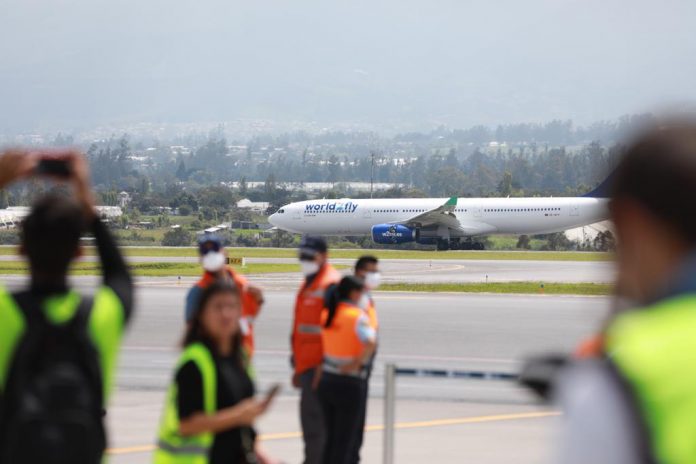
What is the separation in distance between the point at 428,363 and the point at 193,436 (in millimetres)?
11941

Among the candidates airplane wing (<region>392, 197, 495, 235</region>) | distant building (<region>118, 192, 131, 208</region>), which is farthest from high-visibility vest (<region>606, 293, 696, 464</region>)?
distant building (<region>118, 192, 131, 208</region>)

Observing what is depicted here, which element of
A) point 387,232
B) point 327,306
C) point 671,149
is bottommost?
point 387,232

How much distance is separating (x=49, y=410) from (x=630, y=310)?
7.31 feet

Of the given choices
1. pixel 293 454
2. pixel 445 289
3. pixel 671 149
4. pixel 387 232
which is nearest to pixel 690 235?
pixel 671 149

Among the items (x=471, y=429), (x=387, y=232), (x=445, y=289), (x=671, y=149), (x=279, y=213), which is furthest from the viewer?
(x=279, y=213)

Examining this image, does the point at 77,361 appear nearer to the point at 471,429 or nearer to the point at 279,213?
the point at 471,429

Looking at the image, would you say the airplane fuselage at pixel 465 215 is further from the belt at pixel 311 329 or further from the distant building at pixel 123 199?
the distant building at pixel 123 199

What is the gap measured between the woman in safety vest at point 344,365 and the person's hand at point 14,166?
16.0 feet

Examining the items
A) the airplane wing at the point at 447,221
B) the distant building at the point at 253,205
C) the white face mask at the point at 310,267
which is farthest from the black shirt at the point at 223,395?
the distant building at the point at 253,205

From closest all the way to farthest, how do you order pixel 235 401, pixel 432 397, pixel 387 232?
pixel 235 401 → pixel 432 397 → pixel 387 232

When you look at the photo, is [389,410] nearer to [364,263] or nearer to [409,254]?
[364,263]

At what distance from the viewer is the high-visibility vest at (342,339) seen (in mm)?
8953

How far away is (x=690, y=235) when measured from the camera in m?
2.21

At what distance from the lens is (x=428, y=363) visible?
17.2m
